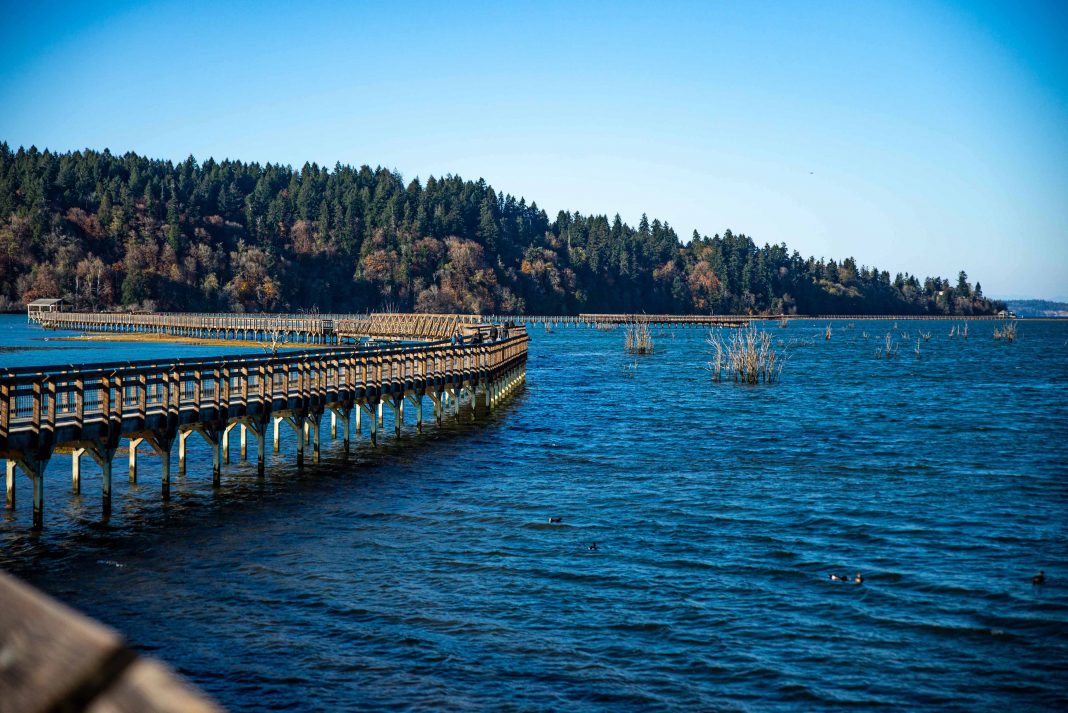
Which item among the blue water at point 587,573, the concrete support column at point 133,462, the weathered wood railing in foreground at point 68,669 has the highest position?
the weathered wood railing in foreground at point 68,669

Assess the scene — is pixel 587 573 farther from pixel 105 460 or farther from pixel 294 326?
pixel 294 326

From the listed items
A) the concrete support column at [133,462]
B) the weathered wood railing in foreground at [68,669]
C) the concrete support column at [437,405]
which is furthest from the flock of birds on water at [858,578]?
the concrete support column at [437,405]

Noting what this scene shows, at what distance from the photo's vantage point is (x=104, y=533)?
2039cm

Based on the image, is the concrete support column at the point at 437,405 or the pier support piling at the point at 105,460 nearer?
the pier support piling at the point at 105,460

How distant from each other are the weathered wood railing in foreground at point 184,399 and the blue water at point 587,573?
130 cm

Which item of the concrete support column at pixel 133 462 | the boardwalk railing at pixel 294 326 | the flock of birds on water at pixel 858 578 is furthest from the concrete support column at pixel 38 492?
the boardwalk railing at pixel 294 326

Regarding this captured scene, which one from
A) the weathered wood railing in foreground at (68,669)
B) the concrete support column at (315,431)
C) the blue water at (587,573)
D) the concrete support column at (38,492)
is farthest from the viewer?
the concrete support column at (315,431)

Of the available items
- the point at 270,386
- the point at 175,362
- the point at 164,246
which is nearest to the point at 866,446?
the point at 270,386

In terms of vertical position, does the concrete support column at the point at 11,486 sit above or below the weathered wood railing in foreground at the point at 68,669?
below

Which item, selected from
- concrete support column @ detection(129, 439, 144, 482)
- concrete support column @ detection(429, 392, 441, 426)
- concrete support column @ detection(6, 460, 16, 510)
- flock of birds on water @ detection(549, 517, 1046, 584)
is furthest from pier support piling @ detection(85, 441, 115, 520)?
concrete support column @ detection(429, 392, 441, 426)

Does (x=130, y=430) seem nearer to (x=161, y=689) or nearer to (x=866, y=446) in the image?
(x=161, y=689)

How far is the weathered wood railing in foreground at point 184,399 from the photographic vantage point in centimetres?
1970

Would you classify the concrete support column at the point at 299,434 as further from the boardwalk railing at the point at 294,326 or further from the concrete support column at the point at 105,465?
the boardwalk railing at the point at 294,326

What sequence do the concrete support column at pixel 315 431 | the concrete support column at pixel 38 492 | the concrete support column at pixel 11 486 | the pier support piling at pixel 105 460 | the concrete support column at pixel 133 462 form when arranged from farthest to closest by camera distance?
the concrete support column at pixel 315 431 < the concrete support column at pixel 133 462 < the concrete support column at pixel 11 486 < the pier support piling at pixel 105 460 < the concrete support column at pixel 38 492
